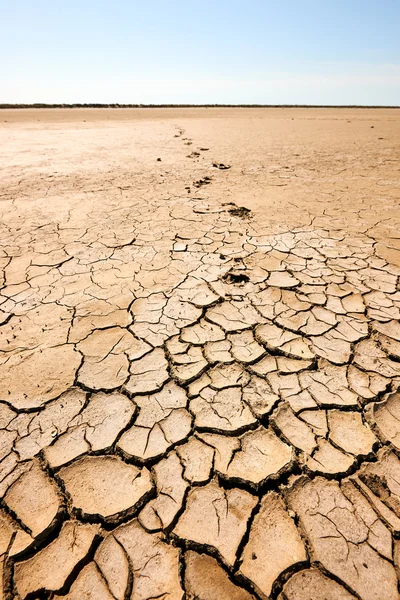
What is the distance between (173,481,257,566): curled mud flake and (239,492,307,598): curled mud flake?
0.04 m

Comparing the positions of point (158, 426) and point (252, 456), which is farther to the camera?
point (158, 426)

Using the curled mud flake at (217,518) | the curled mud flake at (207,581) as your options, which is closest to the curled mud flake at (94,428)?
the curled mud flake at (217,518)

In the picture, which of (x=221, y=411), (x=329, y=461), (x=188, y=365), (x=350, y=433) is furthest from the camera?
(x=188, y=365)

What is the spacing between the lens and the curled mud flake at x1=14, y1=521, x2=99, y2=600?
0.95 meters

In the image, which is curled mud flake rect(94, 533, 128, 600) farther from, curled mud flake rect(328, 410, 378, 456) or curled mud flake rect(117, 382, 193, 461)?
curled mud flake rect(328, 410, 378, 456)

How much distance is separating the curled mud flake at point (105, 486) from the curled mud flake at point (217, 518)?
179 millimetres

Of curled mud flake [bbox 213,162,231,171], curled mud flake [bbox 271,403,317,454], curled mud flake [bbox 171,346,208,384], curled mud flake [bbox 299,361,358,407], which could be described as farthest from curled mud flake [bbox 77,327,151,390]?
curled mud flake [bbox 213,162,231,171]

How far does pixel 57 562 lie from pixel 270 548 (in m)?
0.70

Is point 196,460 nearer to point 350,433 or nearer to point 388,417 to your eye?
point 350,433

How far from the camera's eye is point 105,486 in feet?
3.90

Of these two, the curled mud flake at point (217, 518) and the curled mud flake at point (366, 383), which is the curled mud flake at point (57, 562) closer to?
the curled mud flake at point (217, 518)

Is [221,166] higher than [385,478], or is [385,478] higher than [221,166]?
[221,166]

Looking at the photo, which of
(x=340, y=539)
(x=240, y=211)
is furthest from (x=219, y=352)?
(x=240, y=211)

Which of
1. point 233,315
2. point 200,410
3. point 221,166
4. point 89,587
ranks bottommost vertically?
point 89,587
